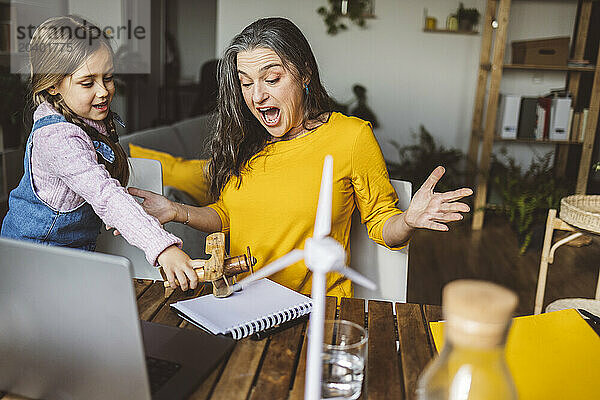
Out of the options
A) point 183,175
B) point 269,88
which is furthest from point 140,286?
point 183,175

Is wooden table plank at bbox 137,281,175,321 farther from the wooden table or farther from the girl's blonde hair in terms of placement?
the girl's blonde hair

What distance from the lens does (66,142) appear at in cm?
119

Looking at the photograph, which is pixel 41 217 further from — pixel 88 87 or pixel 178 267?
pixel 178 267

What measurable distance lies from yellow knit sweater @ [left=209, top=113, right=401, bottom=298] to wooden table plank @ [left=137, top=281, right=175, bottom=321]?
326mm

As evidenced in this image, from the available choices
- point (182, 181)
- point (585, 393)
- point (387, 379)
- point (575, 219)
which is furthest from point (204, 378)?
point (575, 219)

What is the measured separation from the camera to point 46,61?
1.29 meters

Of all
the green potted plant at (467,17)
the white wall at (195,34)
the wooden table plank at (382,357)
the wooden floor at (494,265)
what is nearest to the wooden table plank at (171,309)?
the wooden table plank at (382,357)

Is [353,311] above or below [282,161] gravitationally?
below

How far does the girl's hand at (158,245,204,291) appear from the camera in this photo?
1.04 metres

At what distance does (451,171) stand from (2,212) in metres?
3.49

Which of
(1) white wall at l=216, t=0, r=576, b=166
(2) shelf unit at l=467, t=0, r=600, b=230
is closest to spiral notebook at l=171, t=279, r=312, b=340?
(2) shelf unit at l=467, t=0, r=600, b=230

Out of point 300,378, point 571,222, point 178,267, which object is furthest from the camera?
point 571,222

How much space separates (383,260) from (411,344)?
1.93ft

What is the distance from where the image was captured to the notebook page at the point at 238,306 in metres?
1.07
